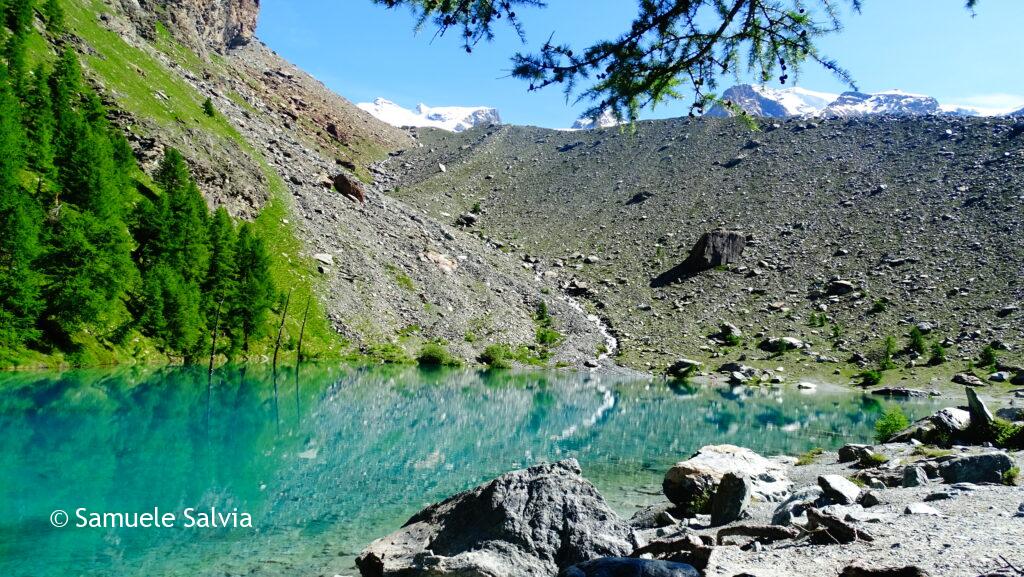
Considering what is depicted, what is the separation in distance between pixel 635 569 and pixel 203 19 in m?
164

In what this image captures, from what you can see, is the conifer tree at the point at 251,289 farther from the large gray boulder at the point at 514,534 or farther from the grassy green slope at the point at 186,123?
the large gray boulder at the point at 514,534

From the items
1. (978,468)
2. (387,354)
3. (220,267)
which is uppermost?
(220,267)

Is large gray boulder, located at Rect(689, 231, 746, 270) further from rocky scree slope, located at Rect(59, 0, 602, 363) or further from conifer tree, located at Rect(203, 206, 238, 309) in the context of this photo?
conifer tree, located at Rect(203, 206, 238, 309)

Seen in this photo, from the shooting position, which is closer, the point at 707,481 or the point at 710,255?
the point at 707,481

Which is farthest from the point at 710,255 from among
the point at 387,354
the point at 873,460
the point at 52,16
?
the point at 52,16

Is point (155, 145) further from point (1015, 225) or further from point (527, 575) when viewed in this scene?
point (1015, 225)

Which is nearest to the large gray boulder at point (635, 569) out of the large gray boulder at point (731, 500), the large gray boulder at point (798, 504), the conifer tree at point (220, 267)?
the large gray boulder at point (798, 504)

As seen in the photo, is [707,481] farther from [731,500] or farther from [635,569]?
[635,569]

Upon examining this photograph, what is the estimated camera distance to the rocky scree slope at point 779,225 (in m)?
80.1

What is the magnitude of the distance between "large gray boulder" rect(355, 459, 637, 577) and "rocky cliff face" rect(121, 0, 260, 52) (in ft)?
395

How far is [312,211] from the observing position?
277 ft

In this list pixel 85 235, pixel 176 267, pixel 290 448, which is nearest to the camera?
pixel 290 448

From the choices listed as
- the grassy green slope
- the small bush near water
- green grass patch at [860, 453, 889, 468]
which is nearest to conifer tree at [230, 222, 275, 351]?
the grassy green slope

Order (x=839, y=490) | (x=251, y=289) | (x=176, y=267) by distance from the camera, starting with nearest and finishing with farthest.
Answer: (x=839, y=490) < (x=176, y=267) < (x=251, y=289)
